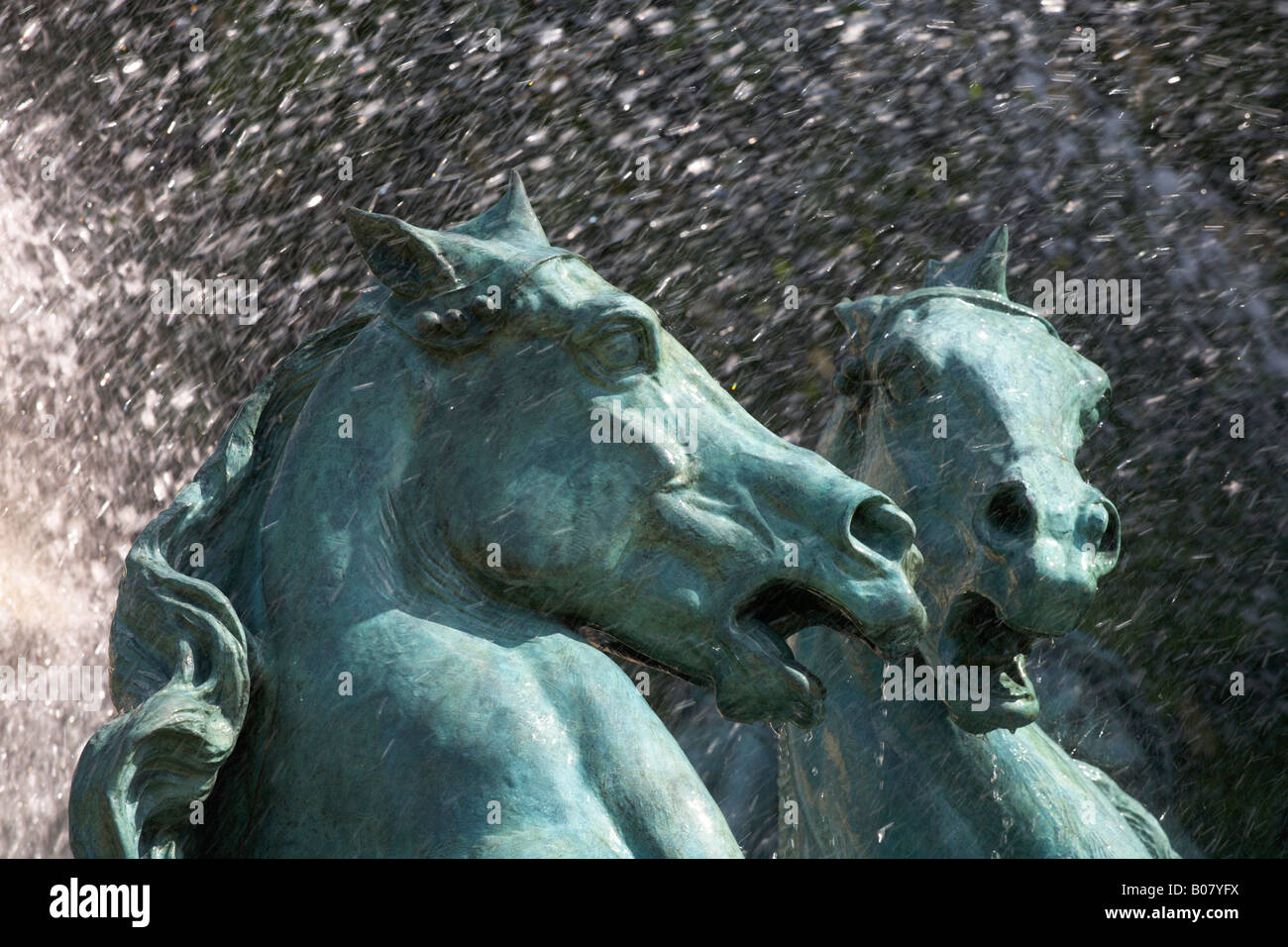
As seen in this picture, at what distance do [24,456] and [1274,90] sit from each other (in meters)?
3.25

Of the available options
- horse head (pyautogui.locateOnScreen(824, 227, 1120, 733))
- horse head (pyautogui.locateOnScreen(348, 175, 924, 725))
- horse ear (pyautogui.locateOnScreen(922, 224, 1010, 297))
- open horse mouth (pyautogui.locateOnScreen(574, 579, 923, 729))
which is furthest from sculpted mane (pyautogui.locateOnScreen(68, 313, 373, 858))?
horse ear (pyautogui.locateOnScreen(922, 224, 1010, 297))

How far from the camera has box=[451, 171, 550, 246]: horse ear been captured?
205 cm

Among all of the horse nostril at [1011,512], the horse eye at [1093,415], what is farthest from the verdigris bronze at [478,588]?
the horse eye at [1093,415]

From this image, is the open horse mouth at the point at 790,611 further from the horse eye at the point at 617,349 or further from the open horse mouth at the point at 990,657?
the open horse mouth at the point at 990,657

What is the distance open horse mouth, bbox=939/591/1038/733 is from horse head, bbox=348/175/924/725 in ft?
1.34

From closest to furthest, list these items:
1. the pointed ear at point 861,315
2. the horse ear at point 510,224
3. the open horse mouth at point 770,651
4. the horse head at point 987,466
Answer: the open horse mouth at point 770,651
the horse ear at point 510,224
the horse head at point 987,466
the pointed ear at point 861,315

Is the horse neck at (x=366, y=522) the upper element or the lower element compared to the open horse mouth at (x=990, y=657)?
upper

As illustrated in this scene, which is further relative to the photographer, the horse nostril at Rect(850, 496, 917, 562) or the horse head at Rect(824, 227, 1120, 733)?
the horse head at Rect(824, 227, 1120, 733)

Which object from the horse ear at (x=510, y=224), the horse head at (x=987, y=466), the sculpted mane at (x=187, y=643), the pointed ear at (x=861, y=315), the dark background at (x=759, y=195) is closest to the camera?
the sculpted mane at (x=187, y=643)

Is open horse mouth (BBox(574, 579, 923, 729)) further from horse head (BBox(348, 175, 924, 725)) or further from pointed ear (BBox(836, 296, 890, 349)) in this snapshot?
pointed ear (BBox(836, 296, 890, 349))

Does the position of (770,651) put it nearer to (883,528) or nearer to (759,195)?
(883,528)

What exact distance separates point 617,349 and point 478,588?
24 centimetres

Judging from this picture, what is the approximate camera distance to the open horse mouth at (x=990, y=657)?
88.9 inches
